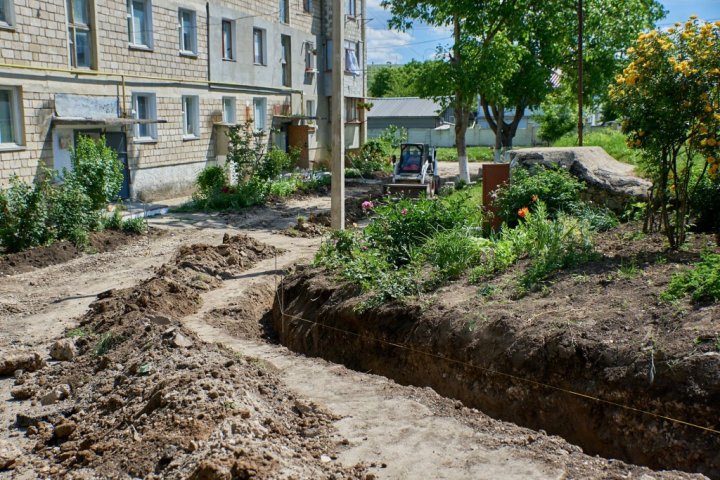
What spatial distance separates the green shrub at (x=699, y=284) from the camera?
642 centimetres

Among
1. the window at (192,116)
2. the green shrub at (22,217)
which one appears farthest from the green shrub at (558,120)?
the green shrub at (22,217)

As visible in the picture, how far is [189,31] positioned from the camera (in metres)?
24.9

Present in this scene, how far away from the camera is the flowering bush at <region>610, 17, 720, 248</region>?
8172 mm

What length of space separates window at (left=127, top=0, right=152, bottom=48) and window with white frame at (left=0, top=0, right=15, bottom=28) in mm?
Result: 4394

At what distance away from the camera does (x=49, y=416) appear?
21.8 ft

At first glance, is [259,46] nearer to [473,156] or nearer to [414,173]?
[414,173]

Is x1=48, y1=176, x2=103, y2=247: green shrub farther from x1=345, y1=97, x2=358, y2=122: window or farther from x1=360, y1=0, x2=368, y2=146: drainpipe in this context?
x1=360, y1=0, x2=368, y2=146: drainpipe

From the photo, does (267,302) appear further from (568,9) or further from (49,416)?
(568,9)

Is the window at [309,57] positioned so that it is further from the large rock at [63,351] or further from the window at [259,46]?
the large rock at [63,351]

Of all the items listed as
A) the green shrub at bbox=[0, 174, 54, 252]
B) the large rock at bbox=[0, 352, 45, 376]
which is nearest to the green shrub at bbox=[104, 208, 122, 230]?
the green shrub at bbox=[0, 174, 54, 252]

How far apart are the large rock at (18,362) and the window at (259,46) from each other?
22555 millimetres

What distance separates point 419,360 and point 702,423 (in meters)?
3.02

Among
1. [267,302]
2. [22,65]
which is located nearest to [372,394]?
[267,302]

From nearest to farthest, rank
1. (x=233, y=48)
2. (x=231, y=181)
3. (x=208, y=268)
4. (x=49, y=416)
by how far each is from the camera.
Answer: (x=49, y=416) < (x=208, y=268) < (x=231, y=181) < (x=233, y=48)
